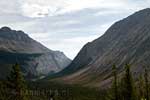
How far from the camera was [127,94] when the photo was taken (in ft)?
234

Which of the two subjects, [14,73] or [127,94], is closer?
[14,73]

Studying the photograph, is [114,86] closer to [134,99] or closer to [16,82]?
[134,99]

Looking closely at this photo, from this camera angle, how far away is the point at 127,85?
233 ft

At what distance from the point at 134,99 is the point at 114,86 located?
693cm

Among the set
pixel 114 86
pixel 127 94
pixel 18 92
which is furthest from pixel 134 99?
pixel 18 92

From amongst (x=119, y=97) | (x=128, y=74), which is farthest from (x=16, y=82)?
(x=119, y=97)

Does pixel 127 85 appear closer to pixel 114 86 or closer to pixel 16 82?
pixel 114 86

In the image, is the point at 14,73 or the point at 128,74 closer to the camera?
the point at 14,73

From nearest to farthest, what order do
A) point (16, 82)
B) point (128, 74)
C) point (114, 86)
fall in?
point (16, 82) < point (128, 74) < point (114, 86)

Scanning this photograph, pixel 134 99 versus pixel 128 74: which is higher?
pixel 128 74

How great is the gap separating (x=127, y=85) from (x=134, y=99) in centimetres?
313

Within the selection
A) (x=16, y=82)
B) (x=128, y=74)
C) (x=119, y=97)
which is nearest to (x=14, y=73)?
(x=16, y=82)

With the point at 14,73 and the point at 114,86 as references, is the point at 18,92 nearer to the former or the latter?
the point at 14,73

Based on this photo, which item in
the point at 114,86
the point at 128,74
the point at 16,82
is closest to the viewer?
the point at 16,82
